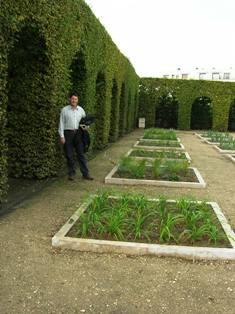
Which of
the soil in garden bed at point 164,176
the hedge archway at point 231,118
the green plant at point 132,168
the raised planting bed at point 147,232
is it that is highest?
the raised planting bed at point 147,232

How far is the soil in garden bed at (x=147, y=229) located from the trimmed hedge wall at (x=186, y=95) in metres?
25.3

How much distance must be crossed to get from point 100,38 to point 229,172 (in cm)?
536

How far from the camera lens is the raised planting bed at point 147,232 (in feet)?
16.2

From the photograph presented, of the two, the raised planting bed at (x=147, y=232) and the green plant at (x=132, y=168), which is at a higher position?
the raised planting bed at (x=147, y=232)

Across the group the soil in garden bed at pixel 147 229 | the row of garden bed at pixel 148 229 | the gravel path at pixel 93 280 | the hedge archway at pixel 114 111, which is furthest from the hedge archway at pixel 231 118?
the gravel path at pixel 93 280

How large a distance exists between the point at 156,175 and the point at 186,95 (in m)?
22.3

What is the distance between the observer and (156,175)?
9.38 meters

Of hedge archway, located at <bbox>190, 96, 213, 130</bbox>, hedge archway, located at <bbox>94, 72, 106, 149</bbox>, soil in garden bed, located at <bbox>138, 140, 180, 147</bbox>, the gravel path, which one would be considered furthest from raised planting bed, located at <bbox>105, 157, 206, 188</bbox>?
hedge archway, located at <bbox>190, 96, 213, 130</bbox>

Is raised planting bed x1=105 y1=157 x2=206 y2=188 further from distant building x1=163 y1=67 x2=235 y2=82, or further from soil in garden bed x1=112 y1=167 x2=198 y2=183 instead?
distant building x1=163 y1=67 x2=235 y2=82

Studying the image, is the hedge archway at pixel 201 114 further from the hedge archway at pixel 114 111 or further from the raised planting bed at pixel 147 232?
the raised planting bed at pixel 147 232

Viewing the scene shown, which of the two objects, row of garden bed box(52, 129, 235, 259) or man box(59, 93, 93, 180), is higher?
man box(59, 93, 93, 180)

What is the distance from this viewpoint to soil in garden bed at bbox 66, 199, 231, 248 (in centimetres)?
520

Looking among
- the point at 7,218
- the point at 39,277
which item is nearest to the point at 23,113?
the point at 7,218

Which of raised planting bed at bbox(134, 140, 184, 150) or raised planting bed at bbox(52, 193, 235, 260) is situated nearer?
raised planting bed at bbox(52, 193, 235, 260)
